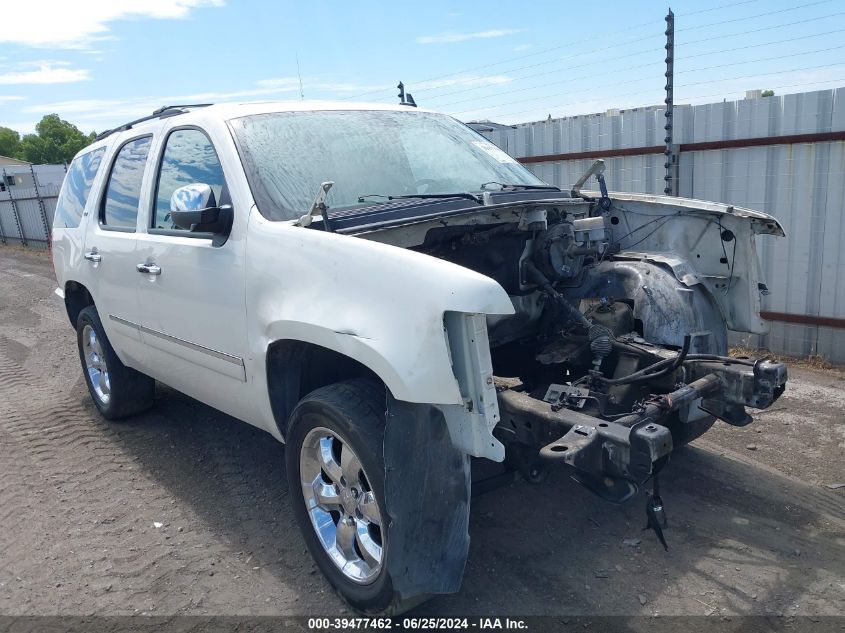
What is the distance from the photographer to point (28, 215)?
21938 millimetres

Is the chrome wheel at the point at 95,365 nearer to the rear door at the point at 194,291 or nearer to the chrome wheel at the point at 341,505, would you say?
the rear door at the point at 194,291

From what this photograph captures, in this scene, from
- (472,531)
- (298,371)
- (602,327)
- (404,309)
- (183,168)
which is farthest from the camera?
(183,168)

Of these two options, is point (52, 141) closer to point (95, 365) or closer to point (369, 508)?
point (95, 365)

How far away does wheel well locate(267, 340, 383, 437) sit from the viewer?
10.9 feet

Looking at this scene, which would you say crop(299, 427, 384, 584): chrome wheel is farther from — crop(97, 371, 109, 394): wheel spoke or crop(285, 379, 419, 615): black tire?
crop(97, 371, 109, 394): wheel spoke

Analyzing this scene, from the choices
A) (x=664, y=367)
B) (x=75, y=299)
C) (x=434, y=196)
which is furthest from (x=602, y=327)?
(x=75, y=299)

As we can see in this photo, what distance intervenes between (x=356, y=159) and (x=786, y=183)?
456 centimetres

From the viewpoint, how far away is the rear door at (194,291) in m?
3.49

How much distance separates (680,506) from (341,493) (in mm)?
1926

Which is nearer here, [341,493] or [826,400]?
[341,493]

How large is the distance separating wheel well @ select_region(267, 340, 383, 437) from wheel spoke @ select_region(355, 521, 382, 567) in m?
0.68

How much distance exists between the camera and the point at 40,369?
7.32 meters

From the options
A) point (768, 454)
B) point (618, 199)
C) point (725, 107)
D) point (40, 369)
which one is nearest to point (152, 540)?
point (618, 199)

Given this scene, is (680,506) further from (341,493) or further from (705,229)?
(341,493)
